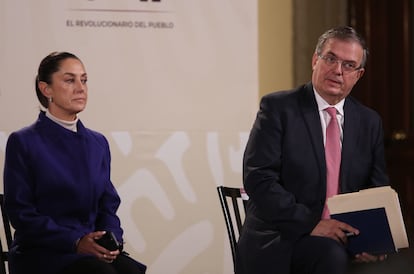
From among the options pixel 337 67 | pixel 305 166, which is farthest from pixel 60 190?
pixel 337 67

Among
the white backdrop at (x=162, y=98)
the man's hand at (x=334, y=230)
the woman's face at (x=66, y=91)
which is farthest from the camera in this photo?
the white backdrop at (x=162, y=98)

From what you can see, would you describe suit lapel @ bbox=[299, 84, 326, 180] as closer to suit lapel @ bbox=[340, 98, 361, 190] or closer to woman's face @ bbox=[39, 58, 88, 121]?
suit lapel @ bbox=[340, 98, 361, 190]

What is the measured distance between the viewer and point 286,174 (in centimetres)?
326

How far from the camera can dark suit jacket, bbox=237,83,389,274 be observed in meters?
3.19

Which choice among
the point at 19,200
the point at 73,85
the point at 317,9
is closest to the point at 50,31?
the point at 73,85

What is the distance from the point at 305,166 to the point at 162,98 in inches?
64.4

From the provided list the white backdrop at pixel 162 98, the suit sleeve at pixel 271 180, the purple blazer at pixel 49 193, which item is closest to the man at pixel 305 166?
the suit sleeve at pixel 271 180

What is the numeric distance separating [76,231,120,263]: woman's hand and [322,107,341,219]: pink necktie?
0.83 meters

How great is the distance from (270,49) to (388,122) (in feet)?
3.11

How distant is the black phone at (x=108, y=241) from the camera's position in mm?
3322

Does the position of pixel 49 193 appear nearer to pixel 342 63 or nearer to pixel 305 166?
pixel 305 166

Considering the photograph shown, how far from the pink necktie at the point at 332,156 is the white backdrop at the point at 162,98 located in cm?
149

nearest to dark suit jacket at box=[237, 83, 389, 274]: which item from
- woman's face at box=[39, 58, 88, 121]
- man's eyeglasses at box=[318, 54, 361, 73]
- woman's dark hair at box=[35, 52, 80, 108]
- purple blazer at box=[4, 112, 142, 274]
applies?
man's eyeglasses at box=[318, 54, 361, 73]

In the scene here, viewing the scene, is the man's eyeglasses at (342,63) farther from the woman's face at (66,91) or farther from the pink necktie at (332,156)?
the woman's face at (66,91)
